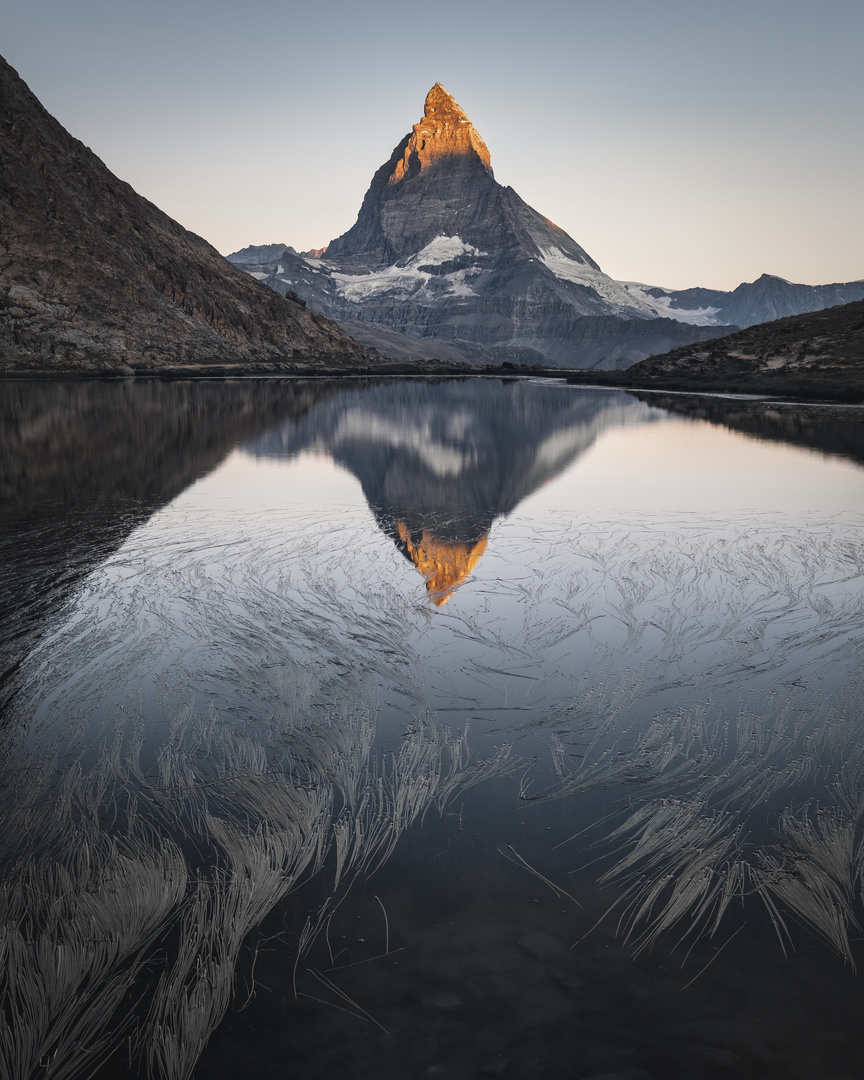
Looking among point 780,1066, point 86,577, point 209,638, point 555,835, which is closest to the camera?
point 780,1066

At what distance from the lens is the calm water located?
11.4ft

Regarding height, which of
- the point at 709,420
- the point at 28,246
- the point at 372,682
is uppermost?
the point at 28,246

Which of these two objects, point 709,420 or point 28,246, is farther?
point 28,246

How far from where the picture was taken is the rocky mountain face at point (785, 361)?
2335 inches

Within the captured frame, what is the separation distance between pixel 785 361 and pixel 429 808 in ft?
241

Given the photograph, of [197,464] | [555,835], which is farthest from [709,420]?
[555,835]

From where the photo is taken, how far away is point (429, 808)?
5105 mm

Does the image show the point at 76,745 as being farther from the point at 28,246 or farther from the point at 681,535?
the point at 28,246

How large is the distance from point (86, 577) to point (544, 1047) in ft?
29.7

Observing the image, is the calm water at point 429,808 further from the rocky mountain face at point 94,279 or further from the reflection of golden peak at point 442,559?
the rocky mountain face at point 94,279

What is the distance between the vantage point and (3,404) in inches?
1655

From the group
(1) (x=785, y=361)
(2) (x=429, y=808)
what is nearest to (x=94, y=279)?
(1) (x=785, y=361)

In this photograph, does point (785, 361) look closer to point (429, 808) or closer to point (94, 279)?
point (429, 808)

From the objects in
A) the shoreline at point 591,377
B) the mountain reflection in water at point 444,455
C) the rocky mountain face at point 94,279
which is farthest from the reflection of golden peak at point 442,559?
the rocky mountain face at point 94,279
